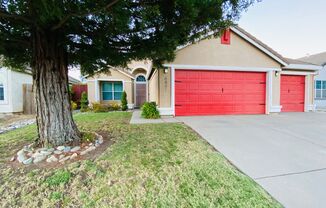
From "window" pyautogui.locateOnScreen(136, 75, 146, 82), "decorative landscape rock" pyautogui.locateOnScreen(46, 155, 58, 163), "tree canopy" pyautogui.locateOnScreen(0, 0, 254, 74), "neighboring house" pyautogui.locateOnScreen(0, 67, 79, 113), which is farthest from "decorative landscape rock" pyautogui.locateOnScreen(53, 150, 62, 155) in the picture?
"window" pyautogui.locateOnScreen(136, 75, 146, 82)

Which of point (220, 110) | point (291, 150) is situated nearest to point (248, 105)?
point (220, 110)

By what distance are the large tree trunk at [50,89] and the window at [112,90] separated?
1016 centimetres

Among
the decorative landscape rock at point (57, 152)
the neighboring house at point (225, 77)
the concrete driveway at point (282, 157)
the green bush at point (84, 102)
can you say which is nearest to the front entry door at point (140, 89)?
the green bush at point (84, 102)

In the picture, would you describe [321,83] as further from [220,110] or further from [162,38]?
[162,38]

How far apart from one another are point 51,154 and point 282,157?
15.7 ft

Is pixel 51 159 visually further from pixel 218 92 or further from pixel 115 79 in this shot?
pixel 115 79

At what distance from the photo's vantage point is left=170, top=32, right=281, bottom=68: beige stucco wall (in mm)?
8070

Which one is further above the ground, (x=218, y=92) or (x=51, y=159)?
(x=218, y=92)

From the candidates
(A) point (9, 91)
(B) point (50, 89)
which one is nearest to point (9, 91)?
(A) point (9, 91)

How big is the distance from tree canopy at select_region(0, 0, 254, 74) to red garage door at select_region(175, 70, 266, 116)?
4.17 meters

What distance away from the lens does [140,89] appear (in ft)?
A: 50.3

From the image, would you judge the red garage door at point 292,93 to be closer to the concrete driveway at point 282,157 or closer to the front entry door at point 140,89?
the concrete driveway at point 282,157

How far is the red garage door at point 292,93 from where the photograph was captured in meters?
9.77

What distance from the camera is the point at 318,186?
8.27 ft
